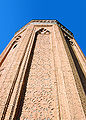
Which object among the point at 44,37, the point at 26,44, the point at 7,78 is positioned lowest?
the point at 7,78

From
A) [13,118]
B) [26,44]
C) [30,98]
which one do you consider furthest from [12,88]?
[26,44]

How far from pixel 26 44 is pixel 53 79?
1.65 metres

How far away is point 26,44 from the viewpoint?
3797mm

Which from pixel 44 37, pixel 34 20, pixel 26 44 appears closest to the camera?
pixel 26 44

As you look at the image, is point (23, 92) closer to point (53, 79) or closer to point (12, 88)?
point (12, 88)

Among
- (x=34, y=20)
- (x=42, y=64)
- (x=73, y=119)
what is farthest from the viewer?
(x=34, y=20)

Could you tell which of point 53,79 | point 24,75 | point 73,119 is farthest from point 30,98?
point 73,119

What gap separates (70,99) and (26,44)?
2.37 metres

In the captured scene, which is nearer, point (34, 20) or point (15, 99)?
point (15, 99)

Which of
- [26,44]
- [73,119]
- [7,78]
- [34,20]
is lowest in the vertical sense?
[73,119]

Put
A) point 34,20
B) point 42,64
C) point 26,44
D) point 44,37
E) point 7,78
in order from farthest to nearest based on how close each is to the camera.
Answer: point 34,20 → point 44,37 → point 26,44 → point 42,64 → point 7,78

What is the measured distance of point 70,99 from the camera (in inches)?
77.9

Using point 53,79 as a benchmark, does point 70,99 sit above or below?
below

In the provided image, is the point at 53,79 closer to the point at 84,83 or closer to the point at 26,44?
the point at 84,83
